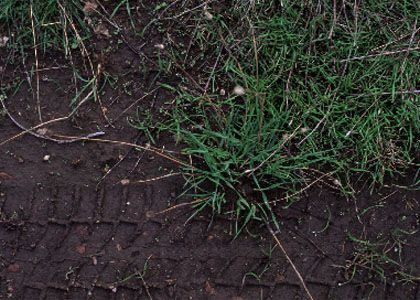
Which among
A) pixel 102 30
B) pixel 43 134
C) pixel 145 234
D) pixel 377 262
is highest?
pixel 102 30

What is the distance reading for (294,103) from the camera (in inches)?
88.3

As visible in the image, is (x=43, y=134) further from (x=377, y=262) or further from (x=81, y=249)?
(x=377, y=262)

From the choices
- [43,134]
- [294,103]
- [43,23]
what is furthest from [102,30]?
[294,103]

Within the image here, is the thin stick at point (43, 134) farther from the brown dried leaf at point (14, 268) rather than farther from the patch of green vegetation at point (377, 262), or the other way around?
the patch of green vegetation at point (377, 262)

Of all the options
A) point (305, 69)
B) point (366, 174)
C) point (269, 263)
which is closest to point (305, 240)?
point (269, 263)

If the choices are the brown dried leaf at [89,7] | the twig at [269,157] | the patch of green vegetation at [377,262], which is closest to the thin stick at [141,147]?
the twig at [269,157]

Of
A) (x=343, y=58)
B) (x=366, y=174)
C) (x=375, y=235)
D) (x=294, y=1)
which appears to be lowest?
(x=375, y=235)

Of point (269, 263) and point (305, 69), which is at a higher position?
point (305, 69)

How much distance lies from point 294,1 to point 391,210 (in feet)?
2.95

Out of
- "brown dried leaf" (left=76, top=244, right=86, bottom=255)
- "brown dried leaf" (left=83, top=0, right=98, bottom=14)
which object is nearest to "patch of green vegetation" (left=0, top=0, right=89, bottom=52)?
"brown dried leaf" (left=83, top=0, right=98, bottom=14)

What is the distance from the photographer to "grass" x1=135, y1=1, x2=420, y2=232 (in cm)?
218

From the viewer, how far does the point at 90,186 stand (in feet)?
7.30

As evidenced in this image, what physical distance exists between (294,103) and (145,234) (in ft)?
2.48

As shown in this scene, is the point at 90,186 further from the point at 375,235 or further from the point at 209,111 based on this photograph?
the point at 375,235
